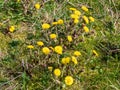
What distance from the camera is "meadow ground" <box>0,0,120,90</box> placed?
2545 mm

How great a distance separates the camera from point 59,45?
9.10 feet

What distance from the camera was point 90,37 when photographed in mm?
3051

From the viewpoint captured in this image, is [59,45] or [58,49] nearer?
[58,49]

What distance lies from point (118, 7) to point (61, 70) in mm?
1181

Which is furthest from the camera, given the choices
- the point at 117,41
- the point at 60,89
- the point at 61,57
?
the point at 117,41

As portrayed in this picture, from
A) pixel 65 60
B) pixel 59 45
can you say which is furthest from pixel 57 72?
pixel 59 45

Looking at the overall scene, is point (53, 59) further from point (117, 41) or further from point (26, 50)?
point (117, 41)

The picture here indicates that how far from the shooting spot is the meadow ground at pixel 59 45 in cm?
254

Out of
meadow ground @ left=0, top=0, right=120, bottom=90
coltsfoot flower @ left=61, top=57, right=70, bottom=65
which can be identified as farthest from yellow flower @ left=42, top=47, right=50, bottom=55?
coltsfoot flower @ left=61, top=57, right=70, bottom=65

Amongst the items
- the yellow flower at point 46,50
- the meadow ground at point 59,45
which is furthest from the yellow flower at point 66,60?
the yellow flower at point 46,50

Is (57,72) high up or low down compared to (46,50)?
down

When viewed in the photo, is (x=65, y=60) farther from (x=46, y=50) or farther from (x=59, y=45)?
(x=59, y=45)

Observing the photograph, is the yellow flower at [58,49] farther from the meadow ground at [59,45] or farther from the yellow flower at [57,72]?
the yellow flower at [57,72]

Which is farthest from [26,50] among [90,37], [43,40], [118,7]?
[118,7]
